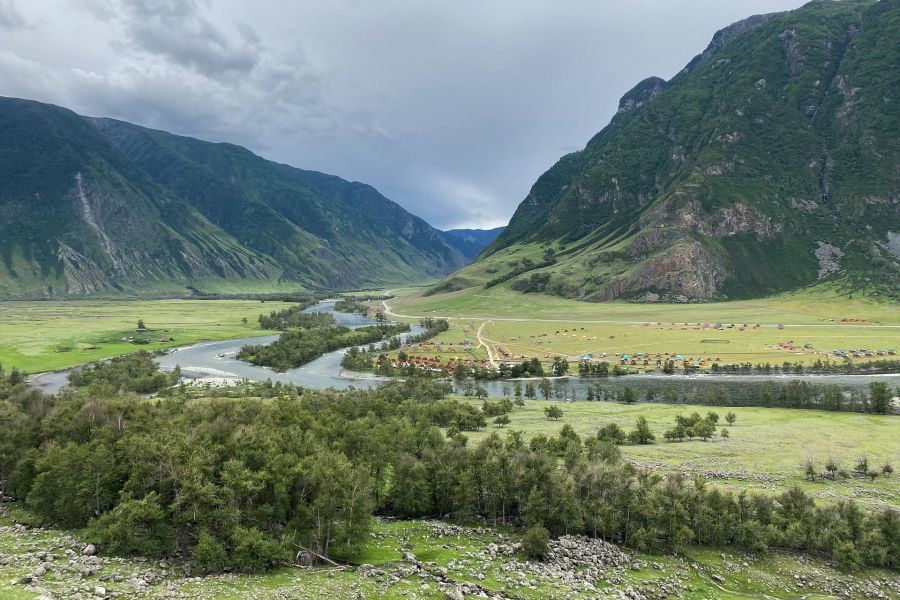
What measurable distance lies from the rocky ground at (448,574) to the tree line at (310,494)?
2.22 metres

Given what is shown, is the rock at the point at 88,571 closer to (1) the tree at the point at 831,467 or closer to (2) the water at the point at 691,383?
(1) the tree at the point at 831,467

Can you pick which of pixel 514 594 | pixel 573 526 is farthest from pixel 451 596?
pixel 573 526

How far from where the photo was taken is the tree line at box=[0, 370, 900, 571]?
44688mm

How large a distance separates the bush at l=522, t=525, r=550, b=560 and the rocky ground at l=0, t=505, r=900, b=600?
80cm

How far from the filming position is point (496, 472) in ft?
193

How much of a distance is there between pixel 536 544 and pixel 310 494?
21611 mm

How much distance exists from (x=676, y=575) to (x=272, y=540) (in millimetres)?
35612

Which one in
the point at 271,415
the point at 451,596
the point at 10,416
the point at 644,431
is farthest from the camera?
the point at 644,431

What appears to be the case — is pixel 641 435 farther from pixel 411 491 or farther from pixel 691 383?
pixel 691 383

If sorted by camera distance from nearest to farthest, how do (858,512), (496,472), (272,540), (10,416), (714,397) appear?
(272,540), (858,512), (496,472), (10,416), (714,397)

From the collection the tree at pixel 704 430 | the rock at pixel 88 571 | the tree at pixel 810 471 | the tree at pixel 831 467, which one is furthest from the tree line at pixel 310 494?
the tree at pixel 704 430

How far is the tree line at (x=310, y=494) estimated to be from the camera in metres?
44.7

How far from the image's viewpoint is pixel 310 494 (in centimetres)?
4941

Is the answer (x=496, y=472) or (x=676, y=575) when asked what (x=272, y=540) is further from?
(x=676, y=575)
